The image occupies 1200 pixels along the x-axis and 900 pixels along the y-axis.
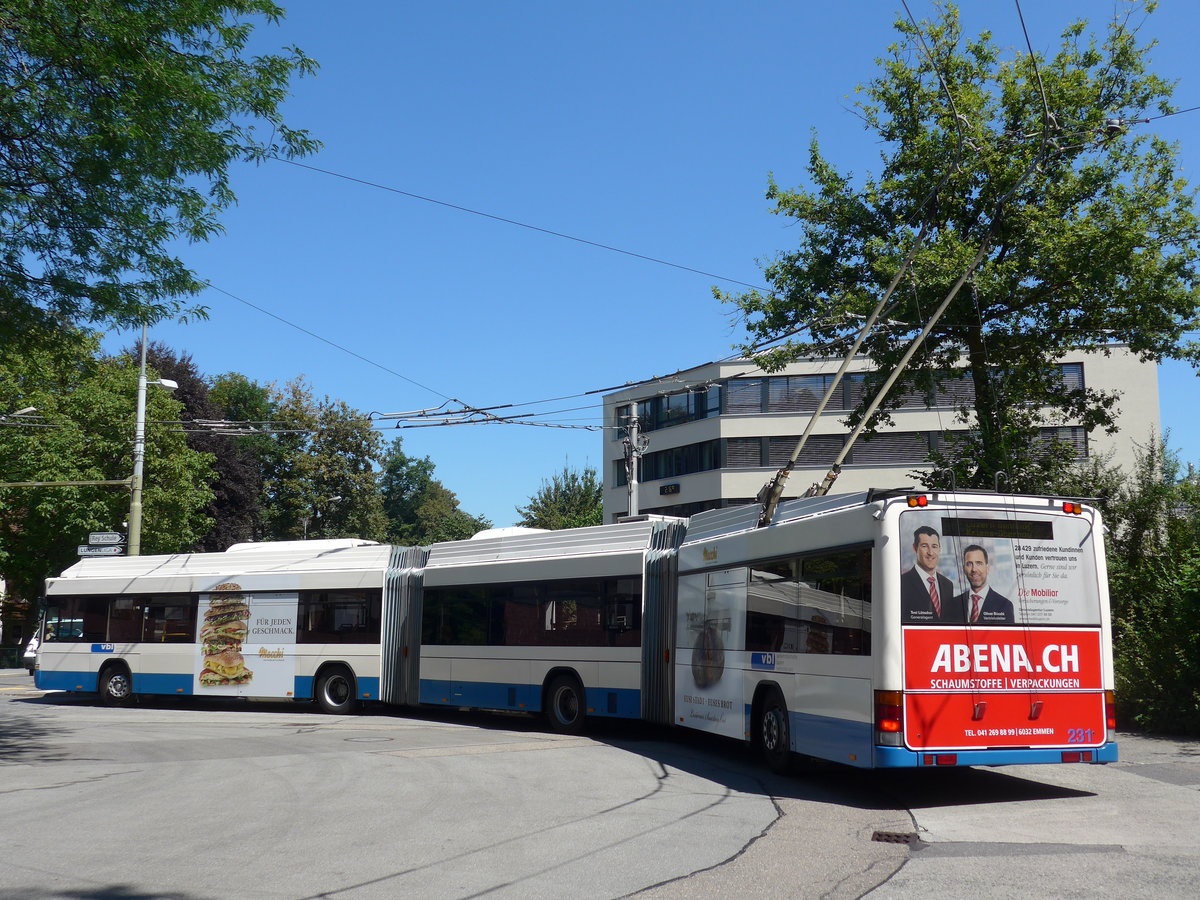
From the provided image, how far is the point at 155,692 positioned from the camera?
2239 centimetres

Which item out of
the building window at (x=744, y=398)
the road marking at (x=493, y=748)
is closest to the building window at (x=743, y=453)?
the building window at (x=744, y=398)

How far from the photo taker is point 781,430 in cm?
5294

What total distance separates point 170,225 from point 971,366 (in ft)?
46.2

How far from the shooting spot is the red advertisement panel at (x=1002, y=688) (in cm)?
979

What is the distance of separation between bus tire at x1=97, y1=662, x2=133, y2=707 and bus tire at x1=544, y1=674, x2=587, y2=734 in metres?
10.2

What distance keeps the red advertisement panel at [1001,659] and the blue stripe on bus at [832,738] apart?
67 cm

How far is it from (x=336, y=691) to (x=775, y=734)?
1108 centimetres

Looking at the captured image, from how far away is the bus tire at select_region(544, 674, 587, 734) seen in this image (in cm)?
1681

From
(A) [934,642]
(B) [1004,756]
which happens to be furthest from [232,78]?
(B) [1004,756]

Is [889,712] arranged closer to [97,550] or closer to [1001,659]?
[1001,659]

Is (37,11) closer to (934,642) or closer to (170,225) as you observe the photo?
(170,225)

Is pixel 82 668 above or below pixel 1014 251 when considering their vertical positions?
below

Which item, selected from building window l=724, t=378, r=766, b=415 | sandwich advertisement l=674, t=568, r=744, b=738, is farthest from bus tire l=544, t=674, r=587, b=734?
building window l=724, t=378, r=766, b=415

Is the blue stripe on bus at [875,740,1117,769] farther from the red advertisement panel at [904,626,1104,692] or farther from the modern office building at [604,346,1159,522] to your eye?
the modern office building at [604,346,1159,522]
